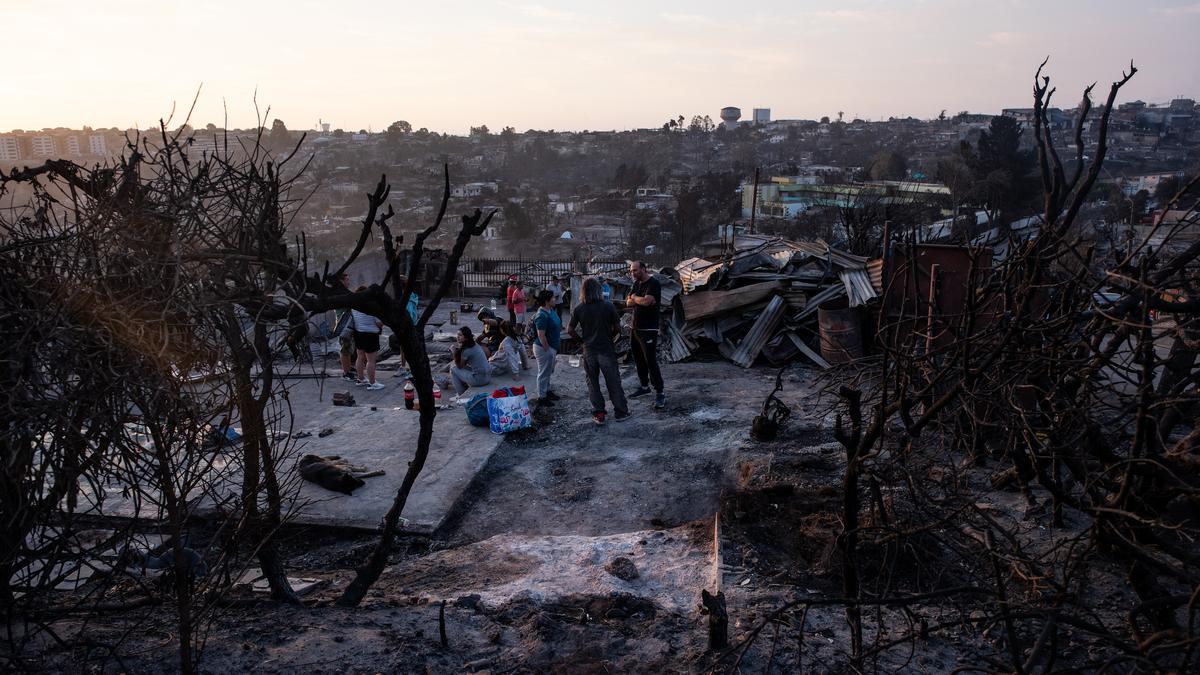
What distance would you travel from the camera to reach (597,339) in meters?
8.02

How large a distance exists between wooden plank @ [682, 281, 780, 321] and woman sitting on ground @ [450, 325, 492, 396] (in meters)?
3.32

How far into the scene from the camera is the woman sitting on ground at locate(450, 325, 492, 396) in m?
9.40

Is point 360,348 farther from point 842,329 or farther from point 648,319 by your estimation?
point 842,329

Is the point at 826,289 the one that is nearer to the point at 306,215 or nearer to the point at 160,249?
the point at 160,249

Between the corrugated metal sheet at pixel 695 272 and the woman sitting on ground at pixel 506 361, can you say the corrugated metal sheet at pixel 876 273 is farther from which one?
the woman sitting on ground at pixel 506 361

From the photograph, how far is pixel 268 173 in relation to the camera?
3.33 meters

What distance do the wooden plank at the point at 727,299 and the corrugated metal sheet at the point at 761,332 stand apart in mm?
228

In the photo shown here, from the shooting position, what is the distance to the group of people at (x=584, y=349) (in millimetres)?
8047

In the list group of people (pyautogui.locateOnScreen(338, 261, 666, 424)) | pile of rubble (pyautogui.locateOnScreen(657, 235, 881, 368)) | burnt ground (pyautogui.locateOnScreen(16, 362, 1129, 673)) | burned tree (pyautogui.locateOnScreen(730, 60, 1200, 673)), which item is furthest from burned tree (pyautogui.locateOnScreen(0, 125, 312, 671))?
pile of rubble (pyautogui.locateOnScreen(657, 235, 881, 368))

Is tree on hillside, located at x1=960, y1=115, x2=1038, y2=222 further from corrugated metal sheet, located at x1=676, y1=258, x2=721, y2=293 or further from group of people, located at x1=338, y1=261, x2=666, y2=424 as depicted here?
group of people, located at x1=338, y1=261, x2=666, y2=424

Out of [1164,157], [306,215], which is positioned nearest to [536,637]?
[306,215]

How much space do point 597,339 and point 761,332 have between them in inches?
135

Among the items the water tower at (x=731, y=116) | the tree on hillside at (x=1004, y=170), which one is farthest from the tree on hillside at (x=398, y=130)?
the tree on hillside at (x=1004, y=170)

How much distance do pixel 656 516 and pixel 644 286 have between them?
10.6 feet
